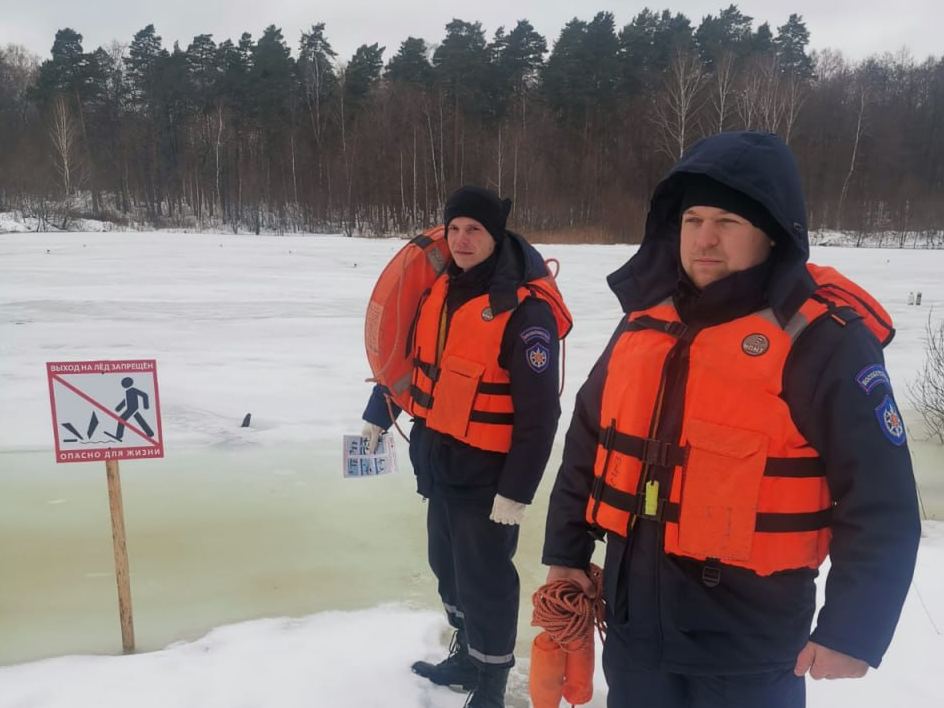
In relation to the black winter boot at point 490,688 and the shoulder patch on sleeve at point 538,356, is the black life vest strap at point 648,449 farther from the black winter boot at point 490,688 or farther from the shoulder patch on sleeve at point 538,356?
the black winter boot at point 490,688

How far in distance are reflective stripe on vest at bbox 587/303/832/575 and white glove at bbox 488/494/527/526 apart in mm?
741

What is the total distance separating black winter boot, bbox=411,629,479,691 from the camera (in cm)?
258

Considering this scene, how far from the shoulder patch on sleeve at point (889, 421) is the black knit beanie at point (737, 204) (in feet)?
1.31

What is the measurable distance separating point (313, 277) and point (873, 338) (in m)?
14.7

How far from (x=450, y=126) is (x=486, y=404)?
36890 millimetres

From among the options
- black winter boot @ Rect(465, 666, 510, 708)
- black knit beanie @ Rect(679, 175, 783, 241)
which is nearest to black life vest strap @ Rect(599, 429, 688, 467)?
black knit beanie @ Rect(679, 175, 783, 241)

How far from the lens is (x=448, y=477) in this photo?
91.4 inches

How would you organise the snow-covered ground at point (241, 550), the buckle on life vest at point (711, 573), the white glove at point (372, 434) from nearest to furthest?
1. the buckle on life vest at point (711, 573)
2. the snow-covered ground at point (241, 550)
3. the white glove at point (372, 434)

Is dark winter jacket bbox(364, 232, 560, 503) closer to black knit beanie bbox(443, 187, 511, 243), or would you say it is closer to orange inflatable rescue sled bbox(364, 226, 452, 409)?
black knit beanie bbox(443, 187, 511, 243)

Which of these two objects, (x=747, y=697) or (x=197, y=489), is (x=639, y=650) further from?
(x=197, y=489)

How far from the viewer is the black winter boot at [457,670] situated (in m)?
2.58

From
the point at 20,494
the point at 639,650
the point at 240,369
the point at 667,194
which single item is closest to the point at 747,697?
the point at 639,650

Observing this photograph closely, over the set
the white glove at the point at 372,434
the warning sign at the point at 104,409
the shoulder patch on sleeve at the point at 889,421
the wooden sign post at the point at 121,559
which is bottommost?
the wooden sign post at the point at 121,559

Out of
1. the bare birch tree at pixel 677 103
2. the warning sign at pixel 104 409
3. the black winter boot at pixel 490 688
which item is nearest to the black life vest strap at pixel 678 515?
the black winter boot at pixel 490 688
